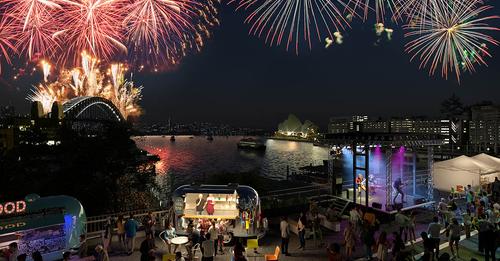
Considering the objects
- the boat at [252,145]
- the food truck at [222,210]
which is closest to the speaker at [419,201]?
the food truck at [222,210]

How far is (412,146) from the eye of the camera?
17797 mm

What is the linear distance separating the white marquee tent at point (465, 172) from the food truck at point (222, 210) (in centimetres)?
1612

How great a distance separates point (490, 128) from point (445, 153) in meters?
40.3

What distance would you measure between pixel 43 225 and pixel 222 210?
6410 mm

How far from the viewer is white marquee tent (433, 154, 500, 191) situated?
21.8 metres

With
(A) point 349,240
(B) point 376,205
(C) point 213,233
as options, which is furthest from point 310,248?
(B) point 376,205

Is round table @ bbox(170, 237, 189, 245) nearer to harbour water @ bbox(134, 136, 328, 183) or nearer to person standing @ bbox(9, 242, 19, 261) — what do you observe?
person standing @ bbox(9, 242, 19, 261)

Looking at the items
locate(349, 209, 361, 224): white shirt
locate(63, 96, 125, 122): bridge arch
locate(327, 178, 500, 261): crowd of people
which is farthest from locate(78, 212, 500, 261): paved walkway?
locate(63, 96, 125, 122): bridge arch

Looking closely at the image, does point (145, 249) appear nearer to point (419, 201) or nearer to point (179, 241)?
point (179, 241)

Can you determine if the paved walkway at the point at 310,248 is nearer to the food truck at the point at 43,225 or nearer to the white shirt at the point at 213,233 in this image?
the white shirt at the point at 213,233

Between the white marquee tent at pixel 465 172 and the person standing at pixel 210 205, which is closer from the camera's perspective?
the person standing at pixel 210 205

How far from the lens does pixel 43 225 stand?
35.6 ft

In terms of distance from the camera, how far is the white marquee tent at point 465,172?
21.8 m

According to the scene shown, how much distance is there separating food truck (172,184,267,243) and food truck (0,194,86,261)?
373cm
